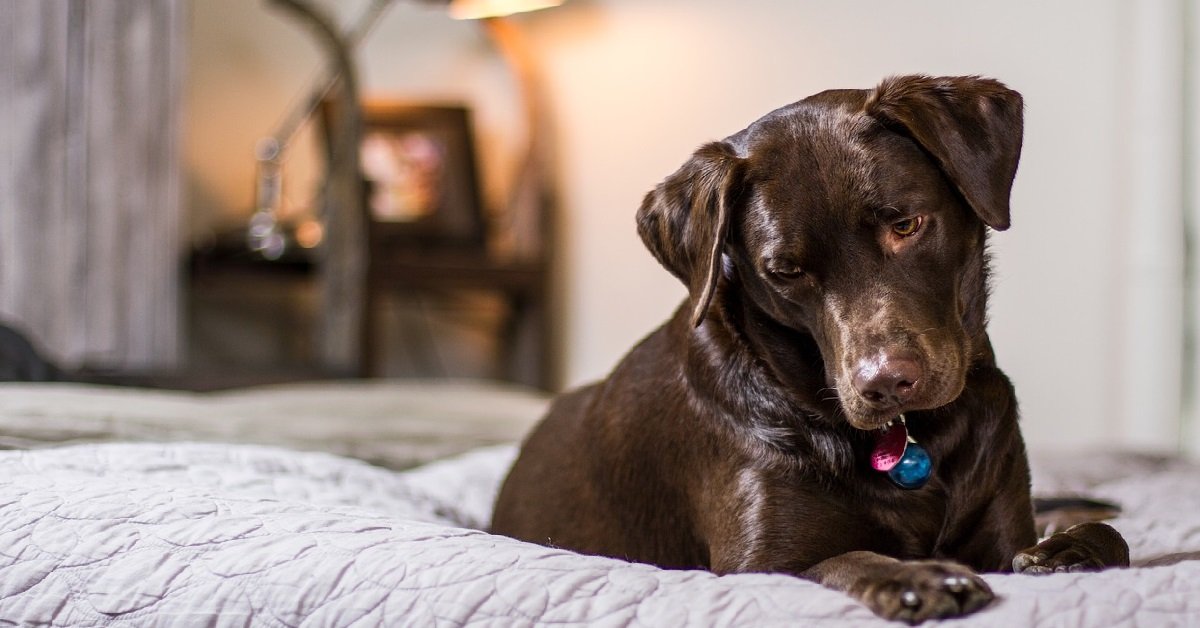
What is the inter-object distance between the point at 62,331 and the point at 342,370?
0.92m

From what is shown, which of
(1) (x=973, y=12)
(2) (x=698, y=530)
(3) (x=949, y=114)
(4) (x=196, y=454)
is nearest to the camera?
(3) (x=949, y=114)

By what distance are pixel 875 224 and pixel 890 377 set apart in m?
0.18

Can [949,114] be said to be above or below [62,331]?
above

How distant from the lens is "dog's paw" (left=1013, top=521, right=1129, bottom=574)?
43.6 inches

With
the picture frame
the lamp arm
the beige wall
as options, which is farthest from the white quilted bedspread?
the picture frame

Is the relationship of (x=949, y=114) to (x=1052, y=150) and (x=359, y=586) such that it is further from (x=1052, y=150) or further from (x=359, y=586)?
(x=1052, y=150)

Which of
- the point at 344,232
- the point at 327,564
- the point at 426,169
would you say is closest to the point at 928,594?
the point at 327,564

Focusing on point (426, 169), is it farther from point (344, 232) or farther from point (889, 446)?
point (889, 446)

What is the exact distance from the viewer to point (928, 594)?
916mm

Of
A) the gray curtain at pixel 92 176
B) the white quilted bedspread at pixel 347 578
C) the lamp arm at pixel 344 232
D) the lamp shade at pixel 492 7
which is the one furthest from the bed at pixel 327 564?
the lamp shade at pixel 492 7

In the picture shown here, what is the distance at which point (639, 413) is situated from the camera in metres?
1.47

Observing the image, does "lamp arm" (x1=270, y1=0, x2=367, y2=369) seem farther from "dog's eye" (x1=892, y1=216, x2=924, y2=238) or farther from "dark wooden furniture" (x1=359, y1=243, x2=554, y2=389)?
"dog's eye" (x1=892, y1=216, x2=924, y2=238)

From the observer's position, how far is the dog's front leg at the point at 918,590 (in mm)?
905

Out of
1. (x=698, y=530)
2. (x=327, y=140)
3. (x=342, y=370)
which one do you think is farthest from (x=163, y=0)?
(x=698, y=530)
